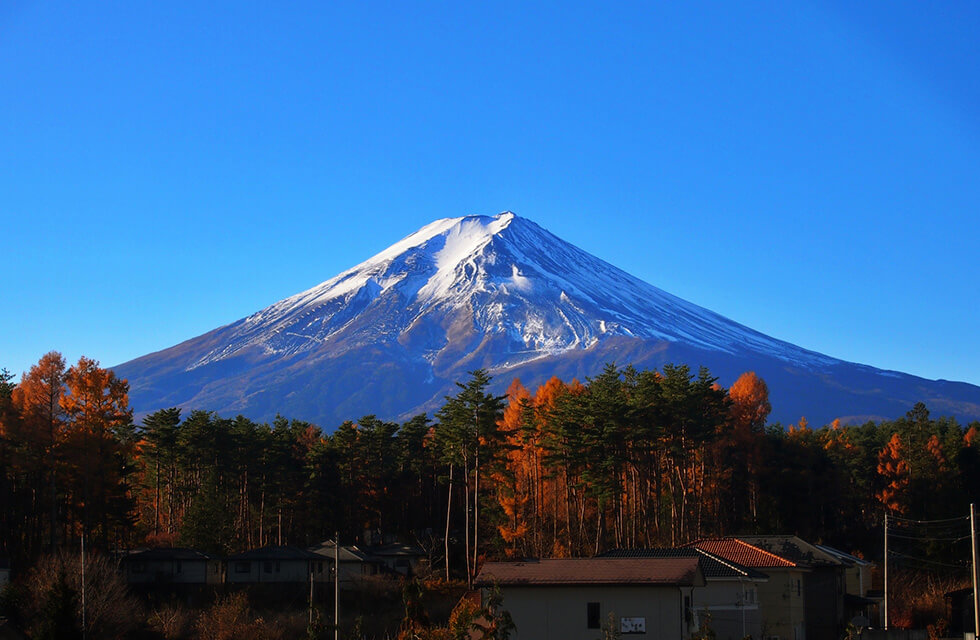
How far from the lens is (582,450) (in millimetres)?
59375

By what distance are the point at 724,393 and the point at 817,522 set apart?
13.2m

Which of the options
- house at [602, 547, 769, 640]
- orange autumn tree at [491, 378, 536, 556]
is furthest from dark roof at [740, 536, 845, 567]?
orange autumn tree at [491, 378, 536, 556]

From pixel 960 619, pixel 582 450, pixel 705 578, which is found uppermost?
pixel 582 450

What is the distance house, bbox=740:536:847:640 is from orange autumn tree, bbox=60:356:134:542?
29942mm

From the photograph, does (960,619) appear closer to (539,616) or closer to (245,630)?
(539,616)

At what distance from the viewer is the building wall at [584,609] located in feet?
116

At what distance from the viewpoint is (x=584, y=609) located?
117 ft

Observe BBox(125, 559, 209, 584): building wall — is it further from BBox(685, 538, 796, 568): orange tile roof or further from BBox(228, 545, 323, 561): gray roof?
BBox(685, 538, 796, 568): orange tile roof

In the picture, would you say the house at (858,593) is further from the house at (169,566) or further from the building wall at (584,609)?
the house at (169,566)

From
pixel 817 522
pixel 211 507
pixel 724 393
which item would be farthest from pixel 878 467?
pixel 211 507

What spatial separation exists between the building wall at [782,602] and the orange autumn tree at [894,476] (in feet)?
98.0

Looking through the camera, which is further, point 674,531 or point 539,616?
point 674,531

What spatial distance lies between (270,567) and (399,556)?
9493 mm

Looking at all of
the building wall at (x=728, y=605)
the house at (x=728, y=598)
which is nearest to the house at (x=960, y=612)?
the house at (x=728, y=598)
